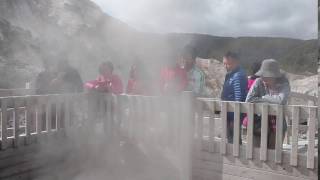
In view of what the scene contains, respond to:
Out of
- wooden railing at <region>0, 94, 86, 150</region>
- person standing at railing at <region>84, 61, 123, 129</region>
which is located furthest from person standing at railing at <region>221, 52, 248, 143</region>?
wooden railing at <region>0, 94, 86, 150</region>

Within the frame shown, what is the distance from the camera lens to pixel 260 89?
4.09 m

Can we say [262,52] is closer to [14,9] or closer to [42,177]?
[14,9]

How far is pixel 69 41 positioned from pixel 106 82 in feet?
53.8

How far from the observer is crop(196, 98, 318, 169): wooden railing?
3559 millimetres

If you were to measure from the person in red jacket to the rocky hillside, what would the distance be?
713 cm

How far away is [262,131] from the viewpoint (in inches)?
150

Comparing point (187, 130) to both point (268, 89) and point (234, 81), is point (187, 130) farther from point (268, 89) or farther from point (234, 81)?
point (268, 89)

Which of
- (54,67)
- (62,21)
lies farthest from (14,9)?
(54,67)

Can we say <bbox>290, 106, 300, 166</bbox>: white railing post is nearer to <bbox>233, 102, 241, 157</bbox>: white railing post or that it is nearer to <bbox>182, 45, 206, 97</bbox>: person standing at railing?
<bbox>233, 102, 241, 157</bbox>: white railing post

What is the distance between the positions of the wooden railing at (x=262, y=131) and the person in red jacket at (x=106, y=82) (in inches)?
58.9

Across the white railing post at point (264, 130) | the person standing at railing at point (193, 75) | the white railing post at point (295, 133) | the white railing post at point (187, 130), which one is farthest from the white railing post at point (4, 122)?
the white railing post at point (295, 133)

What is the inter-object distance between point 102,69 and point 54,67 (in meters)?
0.81

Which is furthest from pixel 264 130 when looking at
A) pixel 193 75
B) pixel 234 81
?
pixel 193 75

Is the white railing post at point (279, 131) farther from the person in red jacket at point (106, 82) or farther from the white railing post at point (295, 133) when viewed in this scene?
the person in red jacket at point (106, 82)
